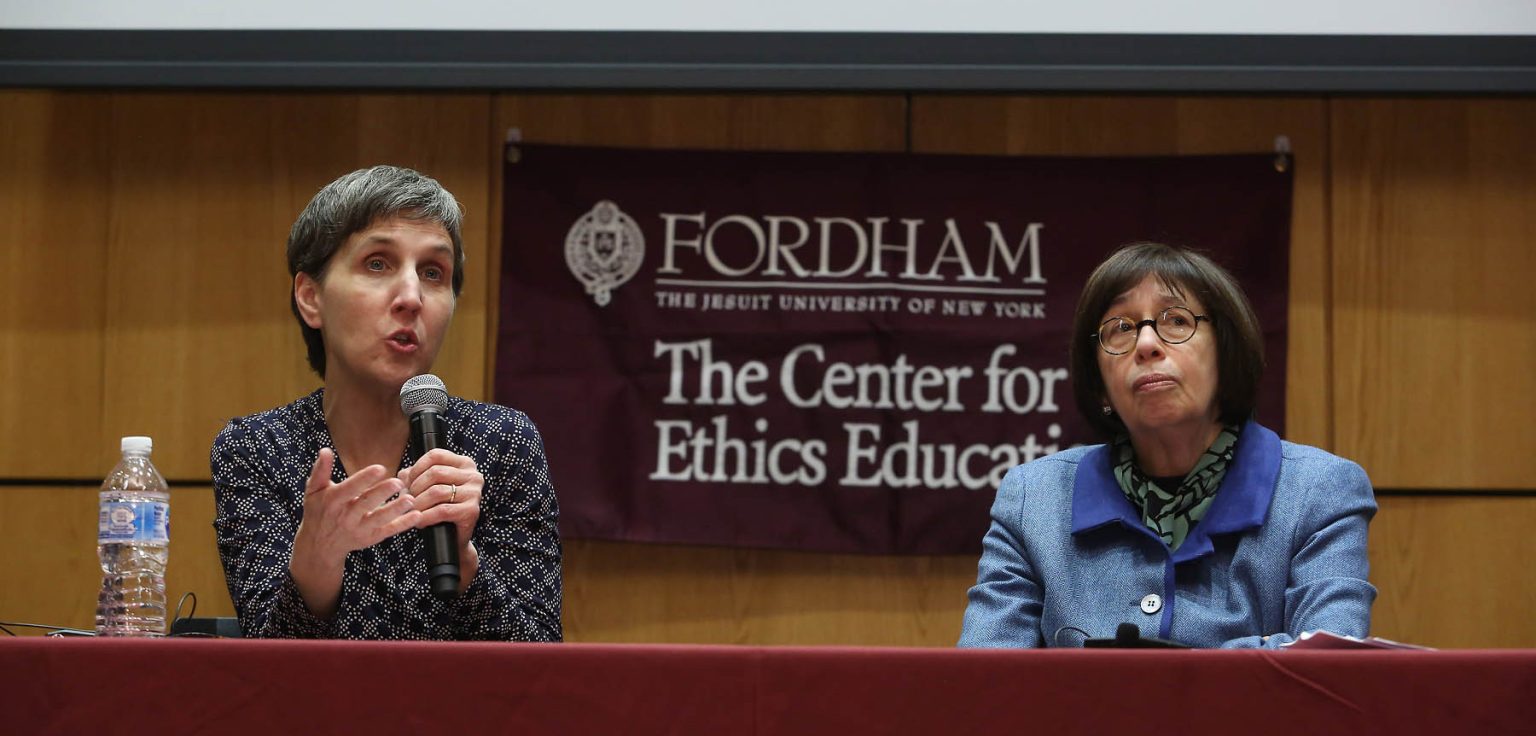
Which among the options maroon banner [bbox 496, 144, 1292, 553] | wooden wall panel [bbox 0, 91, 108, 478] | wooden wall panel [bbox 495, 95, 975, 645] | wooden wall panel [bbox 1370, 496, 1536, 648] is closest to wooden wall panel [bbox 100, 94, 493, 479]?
wooden wall panel [bbox 0, 91, 108, 478]

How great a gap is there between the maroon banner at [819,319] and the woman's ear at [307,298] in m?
1.28

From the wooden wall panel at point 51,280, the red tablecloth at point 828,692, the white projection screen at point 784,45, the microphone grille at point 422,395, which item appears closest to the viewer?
the red tablecloth at point 828,692

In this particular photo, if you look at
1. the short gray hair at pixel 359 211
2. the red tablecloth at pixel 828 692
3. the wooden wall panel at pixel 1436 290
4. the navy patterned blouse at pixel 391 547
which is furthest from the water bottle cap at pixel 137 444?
the wooden wall panel at pixel 1436 290

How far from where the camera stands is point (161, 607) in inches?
92.4

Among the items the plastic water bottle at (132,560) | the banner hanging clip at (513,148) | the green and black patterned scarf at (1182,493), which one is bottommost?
the plastic water bottle at (132,560)

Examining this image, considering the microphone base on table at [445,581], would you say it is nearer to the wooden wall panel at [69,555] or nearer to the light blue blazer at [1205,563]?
the light blue blazer at [1205,563]

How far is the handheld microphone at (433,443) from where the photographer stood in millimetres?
1457

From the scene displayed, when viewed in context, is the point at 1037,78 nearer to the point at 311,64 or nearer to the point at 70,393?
the point at 311,64

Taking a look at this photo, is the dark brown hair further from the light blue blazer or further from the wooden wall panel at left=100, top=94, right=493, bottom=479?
the wooden wall panel at left=100, top=94, right=493, bottom=479

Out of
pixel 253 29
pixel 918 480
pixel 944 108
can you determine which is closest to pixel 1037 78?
pixel 944 108

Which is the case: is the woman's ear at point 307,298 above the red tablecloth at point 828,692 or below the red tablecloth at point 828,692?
above

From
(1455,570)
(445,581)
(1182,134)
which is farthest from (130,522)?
(1455,570)

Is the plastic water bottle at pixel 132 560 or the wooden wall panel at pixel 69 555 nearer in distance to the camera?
the plastic water bottle at pixel 132 560

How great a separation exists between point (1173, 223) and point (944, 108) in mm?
580
